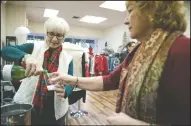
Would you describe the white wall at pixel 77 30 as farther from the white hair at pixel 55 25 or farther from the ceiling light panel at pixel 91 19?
the white hair at pixel 55 25

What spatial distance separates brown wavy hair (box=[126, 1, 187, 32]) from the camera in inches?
28.7

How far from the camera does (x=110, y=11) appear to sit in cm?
631

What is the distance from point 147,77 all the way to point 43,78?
79 cm

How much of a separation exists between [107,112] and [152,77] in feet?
11.5

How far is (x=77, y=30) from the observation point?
951cm

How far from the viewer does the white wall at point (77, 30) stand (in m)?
8.70

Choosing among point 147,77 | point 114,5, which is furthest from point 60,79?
point 114,5

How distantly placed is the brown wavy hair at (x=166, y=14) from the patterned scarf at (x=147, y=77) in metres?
0.03

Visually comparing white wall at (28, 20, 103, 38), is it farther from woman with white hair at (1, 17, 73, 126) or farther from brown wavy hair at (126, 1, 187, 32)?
brown wavy hair at (126, 1, 187, 32)

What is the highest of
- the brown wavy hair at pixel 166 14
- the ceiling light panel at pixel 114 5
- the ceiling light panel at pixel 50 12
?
the ceiling light panel at pixel 50 12

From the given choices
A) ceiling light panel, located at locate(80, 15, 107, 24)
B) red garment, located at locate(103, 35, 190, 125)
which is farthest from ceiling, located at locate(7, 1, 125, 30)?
red garment, located at locate(103, 35, 190, 125)

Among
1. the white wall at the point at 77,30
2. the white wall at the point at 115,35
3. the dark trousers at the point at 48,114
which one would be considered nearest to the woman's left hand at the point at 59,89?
the dark trousers at the point at 48,114

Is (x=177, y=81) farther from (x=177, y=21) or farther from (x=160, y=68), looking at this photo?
(x=177, y=21)

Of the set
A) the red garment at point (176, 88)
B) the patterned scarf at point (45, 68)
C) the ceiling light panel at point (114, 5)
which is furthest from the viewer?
the ceiling light panel at point (114, 5)
